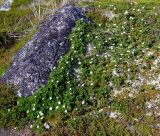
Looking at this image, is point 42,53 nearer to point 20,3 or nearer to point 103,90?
point 103,90

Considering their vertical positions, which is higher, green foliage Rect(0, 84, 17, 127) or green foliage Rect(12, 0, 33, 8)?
green foliage Rect(0, 84, 17, 127)

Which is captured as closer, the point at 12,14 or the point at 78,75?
the point at 78,75

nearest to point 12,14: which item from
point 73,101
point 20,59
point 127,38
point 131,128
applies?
point 20,59

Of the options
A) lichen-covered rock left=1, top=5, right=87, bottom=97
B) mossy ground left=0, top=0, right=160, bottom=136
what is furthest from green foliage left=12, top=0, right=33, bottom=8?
mossy ground left=0, top=0, right=160, bottom=136

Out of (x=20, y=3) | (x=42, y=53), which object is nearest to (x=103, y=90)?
(x=42, y=53)

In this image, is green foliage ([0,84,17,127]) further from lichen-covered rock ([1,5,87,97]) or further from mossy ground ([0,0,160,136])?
lichen-covered rock ([1,5,87,97])

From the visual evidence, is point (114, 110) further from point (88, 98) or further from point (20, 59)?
point (20, 59)
